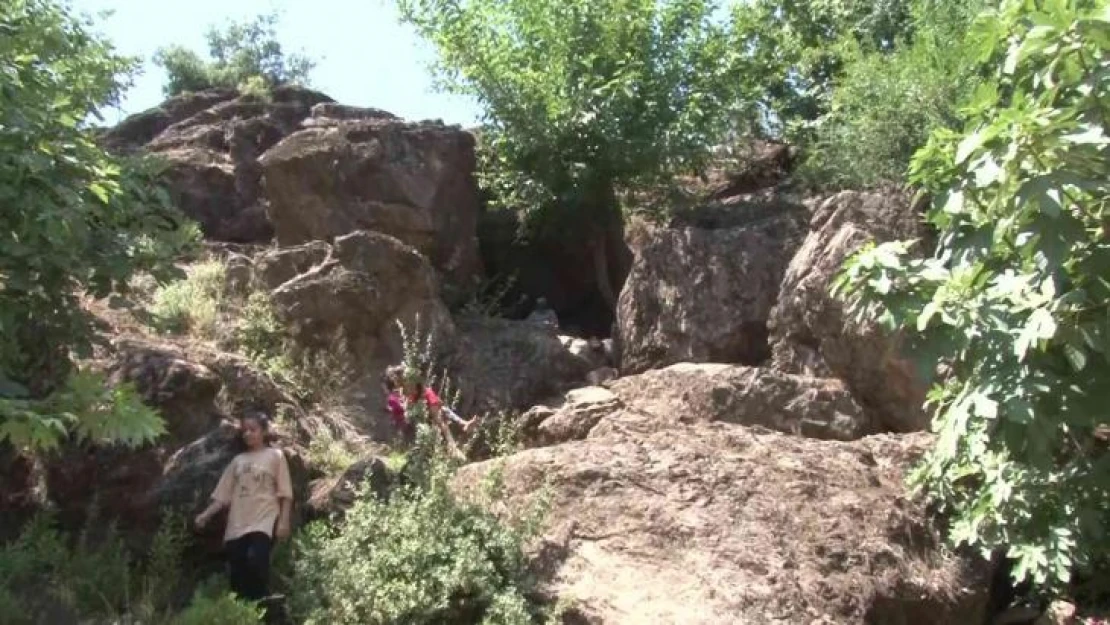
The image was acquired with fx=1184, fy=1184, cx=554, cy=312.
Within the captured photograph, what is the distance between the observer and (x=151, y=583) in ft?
21.8

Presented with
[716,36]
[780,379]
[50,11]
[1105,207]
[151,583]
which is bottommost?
[151,583]

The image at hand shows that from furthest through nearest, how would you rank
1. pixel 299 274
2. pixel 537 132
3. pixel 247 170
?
1. pixel 247 170
2. pixel 537 132
3. pixel 299 274

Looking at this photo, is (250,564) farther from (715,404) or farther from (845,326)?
(845,326)

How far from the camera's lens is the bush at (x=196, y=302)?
10.8 m

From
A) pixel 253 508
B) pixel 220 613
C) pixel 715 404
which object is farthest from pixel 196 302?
pixel 220 613

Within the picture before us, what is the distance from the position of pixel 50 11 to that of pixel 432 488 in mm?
3362

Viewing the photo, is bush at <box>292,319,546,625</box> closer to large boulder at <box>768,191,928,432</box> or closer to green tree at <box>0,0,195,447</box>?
green tree at <box>0,0,195,447</box>

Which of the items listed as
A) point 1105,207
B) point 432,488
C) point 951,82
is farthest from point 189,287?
point 1105,207

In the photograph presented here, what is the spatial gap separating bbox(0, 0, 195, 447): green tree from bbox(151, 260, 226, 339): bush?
3.62 meters

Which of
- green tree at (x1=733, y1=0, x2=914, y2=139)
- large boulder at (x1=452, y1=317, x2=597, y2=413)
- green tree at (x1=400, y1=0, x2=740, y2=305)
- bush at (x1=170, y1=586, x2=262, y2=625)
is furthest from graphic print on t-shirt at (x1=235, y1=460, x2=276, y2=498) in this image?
green tree at (x1=733, y1=0, x2=914, y2=139)

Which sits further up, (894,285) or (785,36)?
(785,36)

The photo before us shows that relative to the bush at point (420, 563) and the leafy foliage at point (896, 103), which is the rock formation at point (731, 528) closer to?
the bush at point (420, 563)

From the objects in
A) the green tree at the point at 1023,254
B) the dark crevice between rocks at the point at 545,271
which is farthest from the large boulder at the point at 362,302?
the green tree at the point at 1023,254

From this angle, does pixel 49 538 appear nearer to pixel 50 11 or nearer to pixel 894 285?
pixel 50 11
